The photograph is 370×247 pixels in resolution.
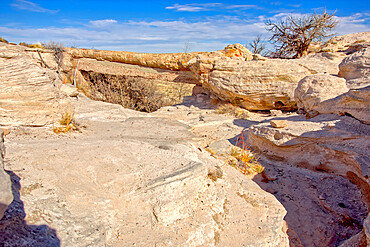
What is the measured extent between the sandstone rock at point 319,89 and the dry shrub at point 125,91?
21.7ft

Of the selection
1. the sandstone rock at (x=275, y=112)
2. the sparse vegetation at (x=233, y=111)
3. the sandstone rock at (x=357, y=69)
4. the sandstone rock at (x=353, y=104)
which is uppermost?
the sandstone rock at (x=357, y=69)

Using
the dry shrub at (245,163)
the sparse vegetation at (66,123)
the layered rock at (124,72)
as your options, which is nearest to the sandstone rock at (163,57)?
the layered rock at (124,72)

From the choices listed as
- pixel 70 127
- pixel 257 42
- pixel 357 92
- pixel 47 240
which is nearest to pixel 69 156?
pixel 47 240

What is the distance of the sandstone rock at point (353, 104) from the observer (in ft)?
13.5

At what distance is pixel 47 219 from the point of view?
1697 mm

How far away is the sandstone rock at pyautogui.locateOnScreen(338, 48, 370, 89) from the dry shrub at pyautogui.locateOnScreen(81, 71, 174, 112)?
7.14 m

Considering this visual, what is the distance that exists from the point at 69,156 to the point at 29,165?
0.34 meters

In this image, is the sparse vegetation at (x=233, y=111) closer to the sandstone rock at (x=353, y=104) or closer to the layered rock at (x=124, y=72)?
the layered rock at (x=124, y=72)

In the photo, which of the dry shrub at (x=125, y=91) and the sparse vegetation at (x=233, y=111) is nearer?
the sparse vegetation at (x=233, y=111)

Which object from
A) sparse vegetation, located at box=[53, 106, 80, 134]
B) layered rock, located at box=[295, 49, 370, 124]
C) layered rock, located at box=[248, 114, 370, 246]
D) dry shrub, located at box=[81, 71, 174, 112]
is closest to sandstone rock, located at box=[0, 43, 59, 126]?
sparse vegetation, located at box=[53, 106, 80, 134]

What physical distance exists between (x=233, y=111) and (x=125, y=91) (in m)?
5.09

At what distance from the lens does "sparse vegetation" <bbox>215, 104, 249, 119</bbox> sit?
7645 mm

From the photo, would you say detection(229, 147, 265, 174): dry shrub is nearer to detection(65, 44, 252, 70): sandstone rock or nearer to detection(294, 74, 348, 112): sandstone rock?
detection(294, 74, 348, 112): sandstone rock

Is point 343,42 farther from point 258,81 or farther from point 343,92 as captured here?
point 343,92
